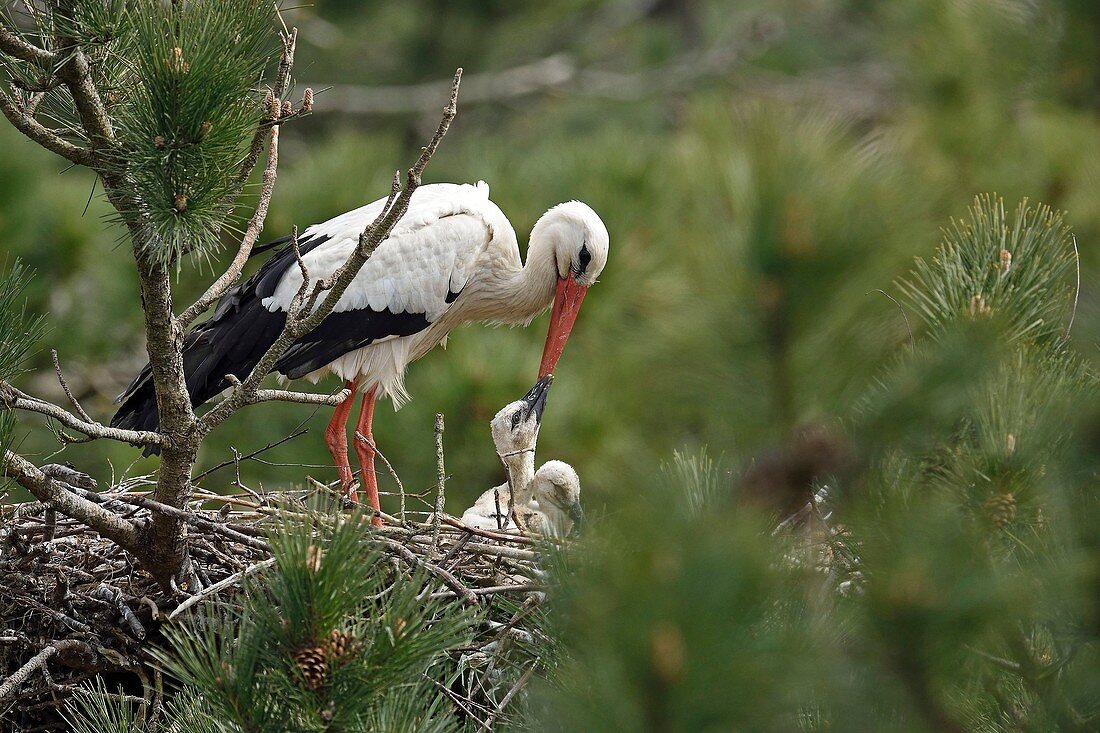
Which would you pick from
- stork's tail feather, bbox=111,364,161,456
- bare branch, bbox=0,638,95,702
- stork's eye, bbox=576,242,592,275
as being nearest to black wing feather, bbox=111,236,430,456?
stork's tail feather, bbox=111,364,161,456

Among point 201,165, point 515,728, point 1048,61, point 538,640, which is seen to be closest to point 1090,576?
point 515,728

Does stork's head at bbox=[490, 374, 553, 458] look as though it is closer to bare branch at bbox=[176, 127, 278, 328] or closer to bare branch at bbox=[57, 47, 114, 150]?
bare branch at bbox=[176, 127, 278, 328]

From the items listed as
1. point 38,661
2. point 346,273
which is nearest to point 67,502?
point 38,661

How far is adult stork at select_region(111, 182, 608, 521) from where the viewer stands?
4621 millimetres

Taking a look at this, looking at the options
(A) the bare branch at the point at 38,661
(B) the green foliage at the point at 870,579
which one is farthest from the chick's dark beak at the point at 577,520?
(A) the bare branch at the point at 38,661

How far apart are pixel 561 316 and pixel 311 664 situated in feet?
9.26

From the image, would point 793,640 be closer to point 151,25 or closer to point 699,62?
point 151,25

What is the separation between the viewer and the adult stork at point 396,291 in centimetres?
462

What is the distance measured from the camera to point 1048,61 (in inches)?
171

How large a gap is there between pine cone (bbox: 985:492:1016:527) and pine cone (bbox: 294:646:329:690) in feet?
3.77

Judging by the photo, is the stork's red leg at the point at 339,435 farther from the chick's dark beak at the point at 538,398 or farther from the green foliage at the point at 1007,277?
the green foliage at the point at 1007,277

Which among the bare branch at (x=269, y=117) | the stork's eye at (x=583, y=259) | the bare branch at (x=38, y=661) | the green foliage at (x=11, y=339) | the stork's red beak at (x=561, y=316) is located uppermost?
the bare branch at (x=269, y=117)

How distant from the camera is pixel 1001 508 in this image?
206cm

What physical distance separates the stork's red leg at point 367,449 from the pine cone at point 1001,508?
2.73 meters
